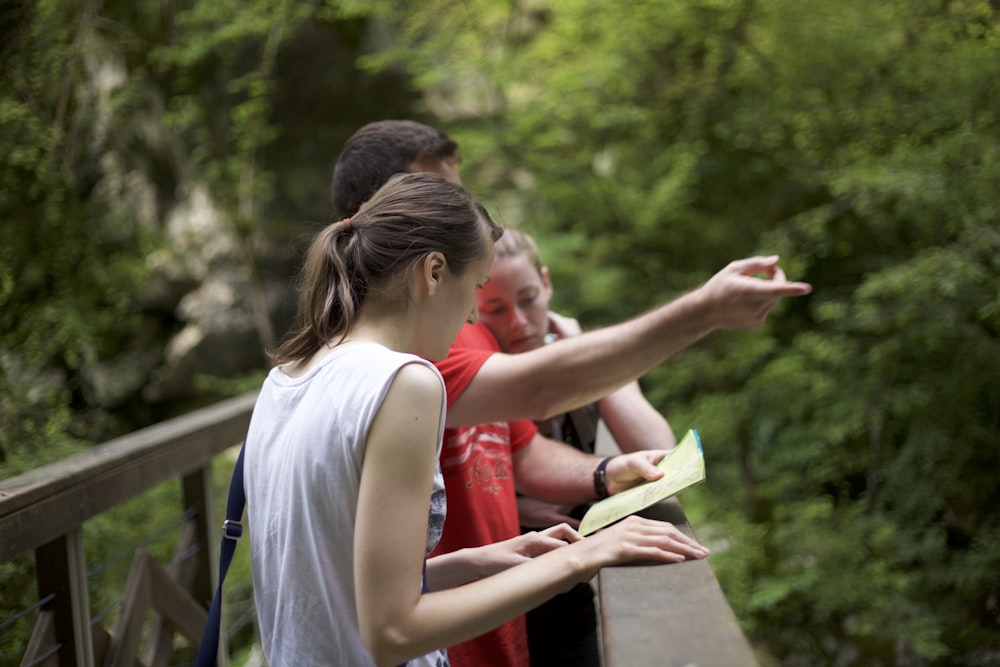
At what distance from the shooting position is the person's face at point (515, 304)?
1.75 m

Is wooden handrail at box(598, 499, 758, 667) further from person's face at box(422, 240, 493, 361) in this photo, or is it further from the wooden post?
the wooden post

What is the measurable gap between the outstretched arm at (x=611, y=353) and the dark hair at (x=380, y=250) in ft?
1.03

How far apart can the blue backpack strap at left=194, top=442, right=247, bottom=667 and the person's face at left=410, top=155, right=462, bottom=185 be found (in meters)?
0.70

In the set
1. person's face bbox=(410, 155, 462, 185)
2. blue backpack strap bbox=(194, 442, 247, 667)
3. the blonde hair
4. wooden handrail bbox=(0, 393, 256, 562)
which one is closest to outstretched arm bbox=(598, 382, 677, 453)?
the blonde hair

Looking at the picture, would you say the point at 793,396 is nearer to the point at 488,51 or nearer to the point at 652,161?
the point at 652,161

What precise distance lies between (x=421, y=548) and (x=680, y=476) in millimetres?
379

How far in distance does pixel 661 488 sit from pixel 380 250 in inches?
19.4

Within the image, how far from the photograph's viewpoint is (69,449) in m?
2.31

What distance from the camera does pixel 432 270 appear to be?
3.84 ft

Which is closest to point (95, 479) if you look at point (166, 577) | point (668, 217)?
point (166, 577)

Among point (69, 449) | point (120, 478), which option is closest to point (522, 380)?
point (120, 478)

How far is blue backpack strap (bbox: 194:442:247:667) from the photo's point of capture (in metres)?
1.25

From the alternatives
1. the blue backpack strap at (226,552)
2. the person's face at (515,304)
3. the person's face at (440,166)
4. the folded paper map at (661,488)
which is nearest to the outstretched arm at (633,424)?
the person's face at (515,304)

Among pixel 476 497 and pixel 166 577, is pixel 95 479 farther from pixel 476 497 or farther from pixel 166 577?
pixel 476 497
